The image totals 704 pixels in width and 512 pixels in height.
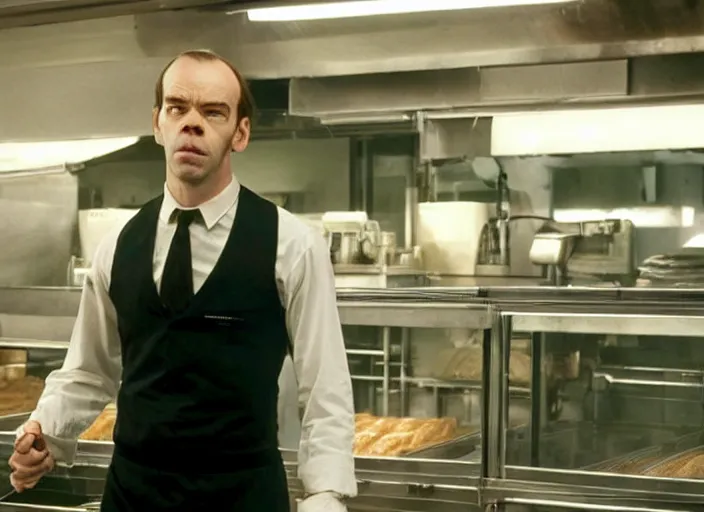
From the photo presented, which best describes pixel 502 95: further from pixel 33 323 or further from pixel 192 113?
pixel 33 323

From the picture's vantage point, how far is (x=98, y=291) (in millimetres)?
1979

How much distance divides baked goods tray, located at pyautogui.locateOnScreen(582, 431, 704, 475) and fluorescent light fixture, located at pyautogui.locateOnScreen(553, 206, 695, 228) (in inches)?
19.9

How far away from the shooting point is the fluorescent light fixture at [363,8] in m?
2.56

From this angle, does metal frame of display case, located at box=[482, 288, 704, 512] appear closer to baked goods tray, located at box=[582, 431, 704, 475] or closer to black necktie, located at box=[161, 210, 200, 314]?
baked goods tray, located at box=[582, 431, 704, 475]

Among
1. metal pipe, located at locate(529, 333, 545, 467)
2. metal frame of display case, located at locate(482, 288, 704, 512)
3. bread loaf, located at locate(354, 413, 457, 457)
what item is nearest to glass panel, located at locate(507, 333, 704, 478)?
metal pipe, located at locate(529, 333, 545, 467)

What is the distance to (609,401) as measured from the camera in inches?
102

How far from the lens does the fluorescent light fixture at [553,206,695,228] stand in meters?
2.62

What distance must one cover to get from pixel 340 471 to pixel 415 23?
1292mm

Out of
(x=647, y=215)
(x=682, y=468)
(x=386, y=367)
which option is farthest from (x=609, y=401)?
(x=386, y=367)

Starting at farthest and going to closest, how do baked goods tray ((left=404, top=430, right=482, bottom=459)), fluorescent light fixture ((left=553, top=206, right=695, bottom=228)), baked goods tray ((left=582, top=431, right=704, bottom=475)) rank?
fluorescent light fixture ((left=553, top=206, right=695, bottom=228))
baked goods tray ((left=404, top=430, right=482, bottom=459))
baked goods tray ((left=582, top=431, right=704, bottom=475))

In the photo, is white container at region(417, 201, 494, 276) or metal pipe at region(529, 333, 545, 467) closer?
metal pipe at region(529, 333, 545, 467)

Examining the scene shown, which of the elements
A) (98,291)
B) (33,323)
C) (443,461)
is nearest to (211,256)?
(98,291)

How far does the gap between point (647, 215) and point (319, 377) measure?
3.89 feet

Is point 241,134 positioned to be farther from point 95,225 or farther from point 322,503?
point 95,225
